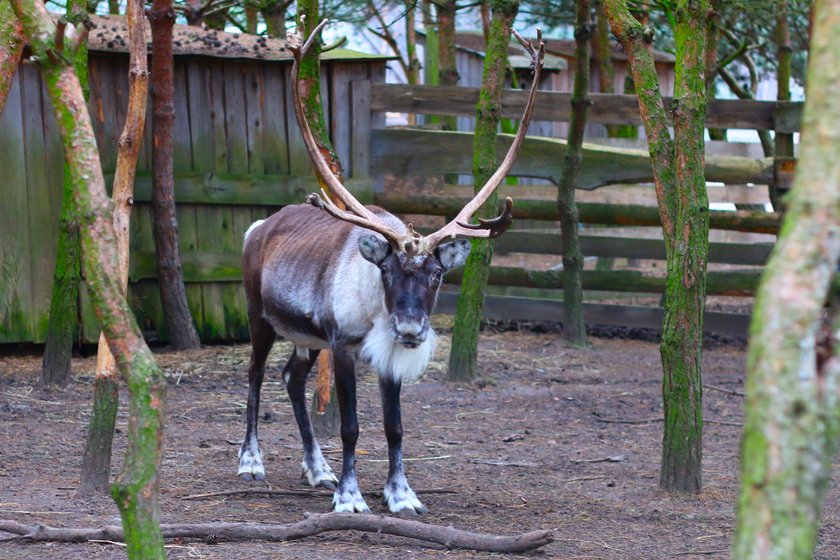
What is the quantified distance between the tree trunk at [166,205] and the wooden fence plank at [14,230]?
96 cm

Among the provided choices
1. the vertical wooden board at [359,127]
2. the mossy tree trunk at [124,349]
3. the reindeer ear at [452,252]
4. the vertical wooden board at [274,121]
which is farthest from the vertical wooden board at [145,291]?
the mossy tree trunk at [124,349]

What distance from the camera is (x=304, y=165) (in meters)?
9.00

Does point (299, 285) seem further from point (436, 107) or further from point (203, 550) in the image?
point (436, 107)

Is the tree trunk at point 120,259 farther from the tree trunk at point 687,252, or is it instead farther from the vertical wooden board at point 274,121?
the vertical wooden board at point 274,121

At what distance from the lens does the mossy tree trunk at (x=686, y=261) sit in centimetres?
480

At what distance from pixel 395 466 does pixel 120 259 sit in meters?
1.60

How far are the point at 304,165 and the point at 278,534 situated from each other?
5.28 meters

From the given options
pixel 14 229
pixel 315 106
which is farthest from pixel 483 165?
pixel 14 229

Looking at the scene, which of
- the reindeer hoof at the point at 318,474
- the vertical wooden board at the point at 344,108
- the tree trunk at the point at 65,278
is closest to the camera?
the reindeer hoof at the point at 318,474

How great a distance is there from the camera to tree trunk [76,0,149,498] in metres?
4.60

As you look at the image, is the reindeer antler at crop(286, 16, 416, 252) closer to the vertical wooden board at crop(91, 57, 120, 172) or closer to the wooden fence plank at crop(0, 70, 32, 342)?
the vertical wooden board at crop(91, 57, 120, 172)

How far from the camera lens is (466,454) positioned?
602cm

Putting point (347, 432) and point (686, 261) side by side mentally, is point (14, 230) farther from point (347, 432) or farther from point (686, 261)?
point (686, 261)

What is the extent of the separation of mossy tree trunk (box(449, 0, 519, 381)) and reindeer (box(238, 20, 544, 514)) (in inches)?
69.9
